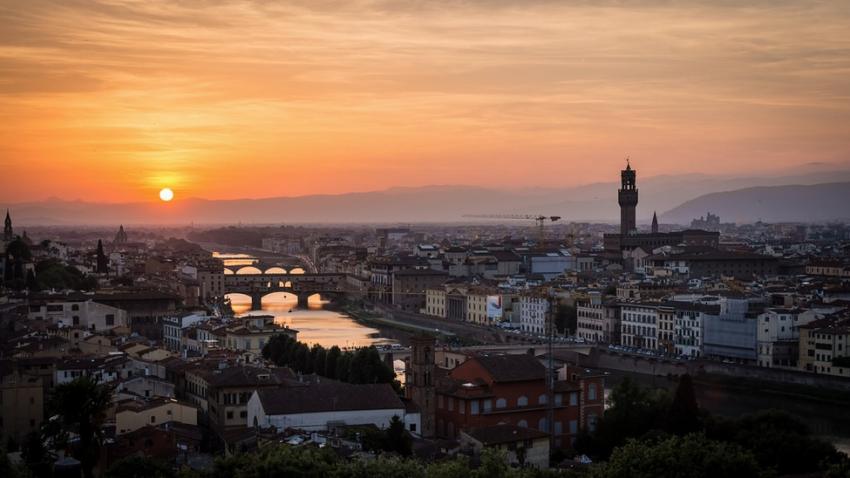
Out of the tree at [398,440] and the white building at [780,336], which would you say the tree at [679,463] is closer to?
the tree at [398,440]

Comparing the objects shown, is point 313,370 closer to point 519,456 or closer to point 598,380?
point 598,380

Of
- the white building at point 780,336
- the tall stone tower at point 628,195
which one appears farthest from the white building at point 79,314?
the tall stone tower at point 628,195

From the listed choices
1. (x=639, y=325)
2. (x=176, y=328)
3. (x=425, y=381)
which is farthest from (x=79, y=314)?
(x=639, y=325)

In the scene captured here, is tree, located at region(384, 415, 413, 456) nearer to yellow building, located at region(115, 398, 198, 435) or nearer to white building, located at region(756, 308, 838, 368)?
yellow building, located at region(115, 398, 198, 435)

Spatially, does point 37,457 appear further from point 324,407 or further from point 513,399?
point 513,399

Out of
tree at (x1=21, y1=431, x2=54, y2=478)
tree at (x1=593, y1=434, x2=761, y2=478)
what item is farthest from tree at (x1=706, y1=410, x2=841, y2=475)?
tree at (x1=21, y1=431, x2=54, y2=478)

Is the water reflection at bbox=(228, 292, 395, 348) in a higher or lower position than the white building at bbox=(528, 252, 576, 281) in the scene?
lower

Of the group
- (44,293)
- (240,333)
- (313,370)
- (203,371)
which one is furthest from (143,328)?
(203,371)
